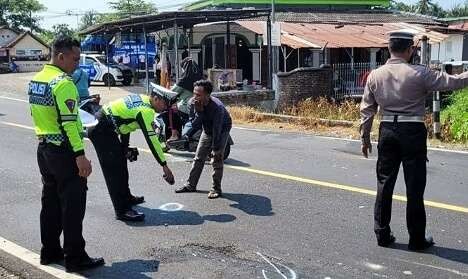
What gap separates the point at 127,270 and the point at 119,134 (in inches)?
80.4

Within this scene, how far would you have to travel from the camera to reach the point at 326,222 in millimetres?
6363

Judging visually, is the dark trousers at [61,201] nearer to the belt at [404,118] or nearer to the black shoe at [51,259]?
the black shoe at [51,259]

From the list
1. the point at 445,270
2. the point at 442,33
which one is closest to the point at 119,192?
the point at 445,270

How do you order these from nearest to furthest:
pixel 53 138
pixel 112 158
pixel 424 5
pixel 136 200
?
pixel 53 138, pixel 112 158, pixel 136 200, pixel 424 5

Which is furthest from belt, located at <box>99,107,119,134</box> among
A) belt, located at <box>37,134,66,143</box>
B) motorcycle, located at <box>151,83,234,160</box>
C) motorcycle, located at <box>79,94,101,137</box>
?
motorcycle, located at <box>151,83,234,160</box>

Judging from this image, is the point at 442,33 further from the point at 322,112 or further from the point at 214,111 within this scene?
the point at 214,111

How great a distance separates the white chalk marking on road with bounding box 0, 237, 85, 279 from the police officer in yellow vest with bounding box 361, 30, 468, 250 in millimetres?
2766

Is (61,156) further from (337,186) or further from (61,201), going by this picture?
(337,186)

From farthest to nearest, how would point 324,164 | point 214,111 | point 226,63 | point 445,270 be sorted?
point 226,63 < point 324,164 < point 214,111 < point 445,270

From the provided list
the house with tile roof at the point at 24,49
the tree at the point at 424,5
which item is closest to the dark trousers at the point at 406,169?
the house with tile roof at the point at 24,49

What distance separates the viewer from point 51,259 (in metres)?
5.18

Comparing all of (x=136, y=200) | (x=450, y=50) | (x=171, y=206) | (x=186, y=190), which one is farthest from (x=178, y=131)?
(x=450, y=50)

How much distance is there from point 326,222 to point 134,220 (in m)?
2.05

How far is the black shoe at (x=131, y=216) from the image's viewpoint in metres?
6.61
